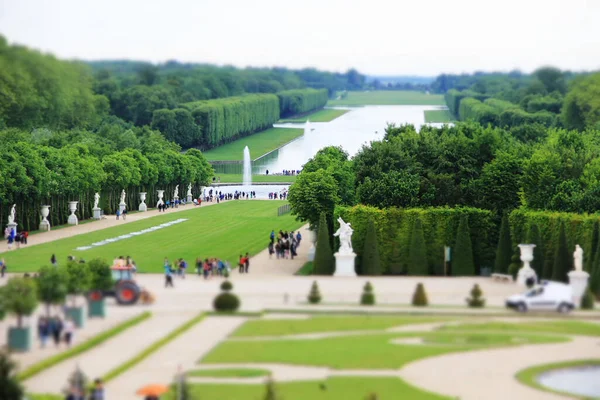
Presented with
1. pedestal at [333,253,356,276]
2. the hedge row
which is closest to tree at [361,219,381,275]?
pedestal at [333,253,356,276]

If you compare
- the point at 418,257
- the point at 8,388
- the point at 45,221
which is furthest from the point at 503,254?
the point at 45,221

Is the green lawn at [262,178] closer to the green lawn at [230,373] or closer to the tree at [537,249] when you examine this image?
the tree at [537,249]

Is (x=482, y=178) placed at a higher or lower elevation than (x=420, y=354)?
higher

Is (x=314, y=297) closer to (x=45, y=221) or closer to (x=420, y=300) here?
(x=420, y=300)

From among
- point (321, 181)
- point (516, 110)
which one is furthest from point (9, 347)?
point (516, 110)

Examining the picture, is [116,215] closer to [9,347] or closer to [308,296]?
[308,296]

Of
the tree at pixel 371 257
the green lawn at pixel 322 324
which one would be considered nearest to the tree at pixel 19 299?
the green lawn at pixel 322 324
